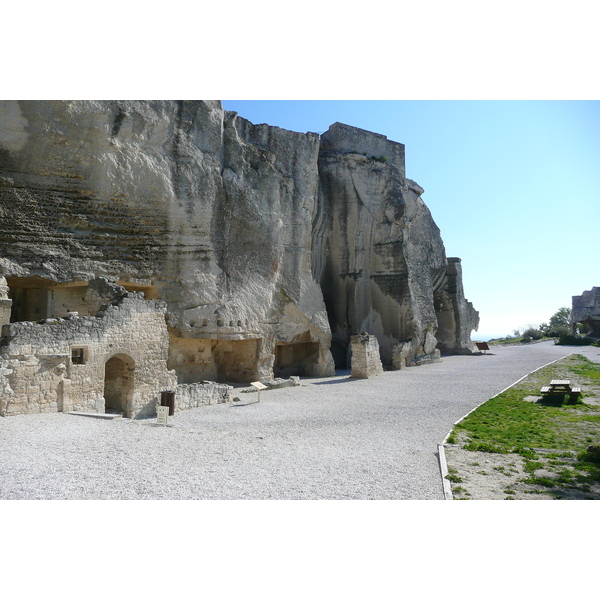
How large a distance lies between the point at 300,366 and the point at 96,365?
12.4 metres

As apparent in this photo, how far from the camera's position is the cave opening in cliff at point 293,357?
2141 centimetres

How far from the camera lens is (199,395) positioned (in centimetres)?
1279

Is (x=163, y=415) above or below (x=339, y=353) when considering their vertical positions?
below

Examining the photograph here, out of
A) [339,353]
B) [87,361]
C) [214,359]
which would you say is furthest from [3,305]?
[339,353]

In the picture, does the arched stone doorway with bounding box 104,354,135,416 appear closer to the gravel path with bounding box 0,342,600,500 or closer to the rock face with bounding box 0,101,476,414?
the rock face with bounding box 0,101,476,414

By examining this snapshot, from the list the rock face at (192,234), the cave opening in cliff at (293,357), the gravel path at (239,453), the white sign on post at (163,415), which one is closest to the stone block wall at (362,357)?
the rock face at (192,234)

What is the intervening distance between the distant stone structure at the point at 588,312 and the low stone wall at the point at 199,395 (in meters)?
36.7

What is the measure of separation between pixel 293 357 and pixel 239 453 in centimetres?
1437

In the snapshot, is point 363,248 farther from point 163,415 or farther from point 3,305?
point 3,305

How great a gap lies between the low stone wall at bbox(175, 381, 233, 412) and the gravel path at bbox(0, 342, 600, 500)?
1.33 ft

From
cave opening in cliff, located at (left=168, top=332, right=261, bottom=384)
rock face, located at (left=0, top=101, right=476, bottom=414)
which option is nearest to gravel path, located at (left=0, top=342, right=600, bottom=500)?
rock face, located at (left=0, top=101, right=476, bottom=414)

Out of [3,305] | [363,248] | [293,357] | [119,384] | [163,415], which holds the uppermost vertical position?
[363,248]

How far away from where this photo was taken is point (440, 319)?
3259 cm

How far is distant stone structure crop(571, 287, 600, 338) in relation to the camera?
132 ft
